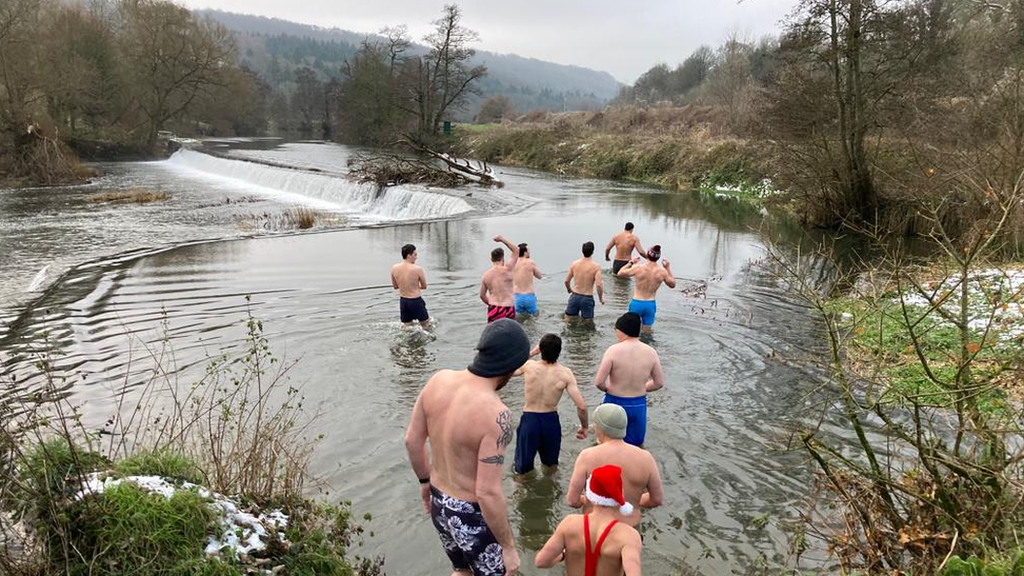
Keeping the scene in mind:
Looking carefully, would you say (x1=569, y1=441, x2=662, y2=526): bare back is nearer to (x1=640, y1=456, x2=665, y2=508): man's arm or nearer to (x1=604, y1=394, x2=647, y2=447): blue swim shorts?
(x1=640, y1=456, x2=665, y2=508): man's arm

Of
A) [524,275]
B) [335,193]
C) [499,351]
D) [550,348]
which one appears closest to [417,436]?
[499,351]

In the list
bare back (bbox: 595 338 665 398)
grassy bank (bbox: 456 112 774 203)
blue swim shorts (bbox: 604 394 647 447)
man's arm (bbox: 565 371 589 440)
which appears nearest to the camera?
man's arm (bbox: 565 371 589 440)

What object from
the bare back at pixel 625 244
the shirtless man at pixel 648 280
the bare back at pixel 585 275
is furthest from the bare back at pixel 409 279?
the bare back at pixel 625 244

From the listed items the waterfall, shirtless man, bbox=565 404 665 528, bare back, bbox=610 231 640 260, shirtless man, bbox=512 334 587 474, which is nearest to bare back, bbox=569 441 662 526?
shirtless man, bbox=565 404 665 528

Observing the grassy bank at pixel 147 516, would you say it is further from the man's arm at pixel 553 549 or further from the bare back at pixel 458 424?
the man's arm at pixel 553 549

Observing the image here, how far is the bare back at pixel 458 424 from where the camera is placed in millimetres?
3064

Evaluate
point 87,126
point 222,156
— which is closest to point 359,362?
point 222,156

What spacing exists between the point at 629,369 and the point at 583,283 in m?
4.27

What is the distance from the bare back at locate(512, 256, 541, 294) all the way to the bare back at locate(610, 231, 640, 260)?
349cm

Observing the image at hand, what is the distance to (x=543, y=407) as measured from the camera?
553cm

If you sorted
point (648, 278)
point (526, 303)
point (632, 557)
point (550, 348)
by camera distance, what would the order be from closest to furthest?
point (632, 557), point (550, 348), point (648, 278), point (526, 303)

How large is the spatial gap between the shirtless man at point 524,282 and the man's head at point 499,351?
6.79 meters

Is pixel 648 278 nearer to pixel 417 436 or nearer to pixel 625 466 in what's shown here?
pixel 625 466

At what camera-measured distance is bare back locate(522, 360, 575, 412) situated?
214 inches
